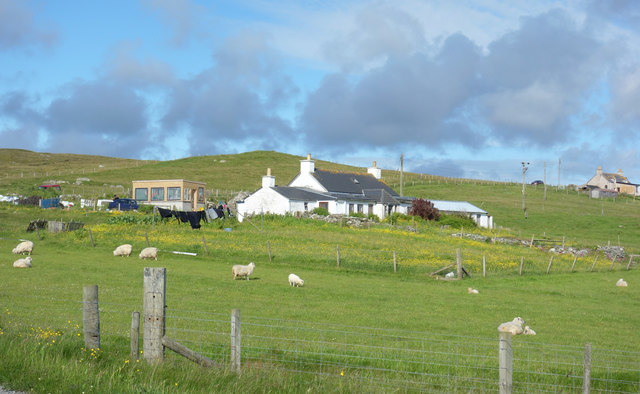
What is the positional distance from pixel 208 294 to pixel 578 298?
17946 mm

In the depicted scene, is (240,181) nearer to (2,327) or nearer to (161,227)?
(161,227)

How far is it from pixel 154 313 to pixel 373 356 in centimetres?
602

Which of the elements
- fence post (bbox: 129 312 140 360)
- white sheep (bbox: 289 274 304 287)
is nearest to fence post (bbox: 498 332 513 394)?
fence post (bbox: 129 312 140 360)

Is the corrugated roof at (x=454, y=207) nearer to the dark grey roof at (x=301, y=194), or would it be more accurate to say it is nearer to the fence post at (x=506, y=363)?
the dark grey roof at (x=301, y=194)

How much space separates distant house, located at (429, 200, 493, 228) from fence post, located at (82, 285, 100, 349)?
7672cm

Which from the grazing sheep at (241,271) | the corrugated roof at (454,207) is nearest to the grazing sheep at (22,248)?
the grazing sheep at (241,271)

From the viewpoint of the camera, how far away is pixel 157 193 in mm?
73562

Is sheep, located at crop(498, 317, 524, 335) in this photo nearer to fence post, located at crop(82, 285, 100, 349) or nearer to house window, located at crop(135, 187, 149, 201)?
fence post, located at crop(82, 285, 100, 349)

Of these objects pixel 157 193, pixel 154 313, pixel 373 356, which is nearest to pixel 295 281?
pixel 373 356

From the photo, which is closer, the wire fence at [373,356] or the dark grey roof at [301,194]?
the wire fence at [373,356]

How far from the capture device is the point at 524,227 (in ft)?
283

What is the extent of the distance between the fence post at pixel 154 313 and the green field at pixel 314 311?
0.93ft

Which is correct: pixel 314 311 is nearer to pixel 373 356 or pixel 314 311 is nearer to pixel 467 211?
pixel 373 356

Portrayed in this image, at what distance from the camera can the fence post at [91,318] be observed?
9891 mm
